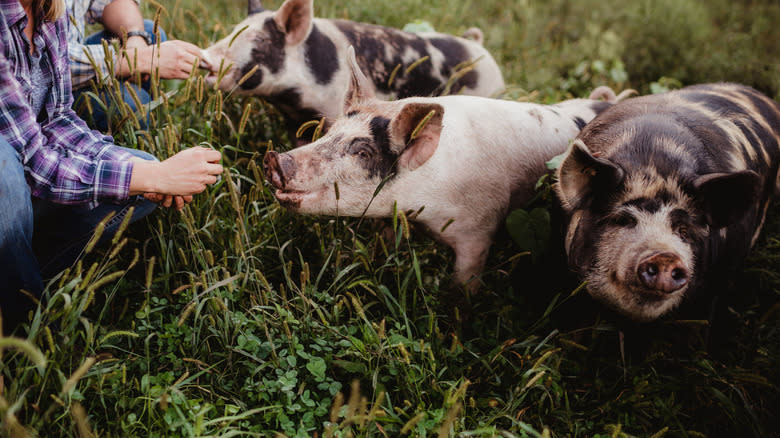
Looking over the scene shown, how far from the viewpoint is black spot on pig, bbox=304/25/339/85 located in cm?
349

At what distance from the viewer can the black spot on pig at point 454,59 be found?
3929mm

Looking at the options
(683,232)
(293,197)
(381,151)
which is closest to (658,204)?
(683,232)

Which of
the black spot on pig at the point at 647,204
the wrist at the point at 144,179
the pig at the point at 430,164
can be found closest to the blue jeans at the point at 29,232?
the wrist at the point at 144,179

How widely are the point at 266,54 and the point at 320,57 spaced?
344 mm

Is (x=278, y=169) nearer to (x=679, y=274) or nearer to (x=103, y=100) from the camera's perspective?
(x=103, y=100)

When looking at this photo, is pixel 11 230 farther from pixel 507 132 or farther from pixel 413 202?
pixel 507 132

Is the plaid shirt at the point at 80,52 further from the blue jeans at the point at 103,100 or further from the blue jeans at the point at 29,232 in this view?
the blue jeans at the point at 29,232

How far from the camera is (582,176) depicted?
218cm

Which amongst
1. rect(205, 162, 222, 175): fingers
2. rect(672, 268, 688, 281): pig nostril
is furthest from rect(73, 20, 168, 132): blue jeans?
rect(672, 268, 688, 281): pig nostril

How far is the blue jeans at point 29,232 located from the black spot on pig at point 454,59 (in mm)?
2292

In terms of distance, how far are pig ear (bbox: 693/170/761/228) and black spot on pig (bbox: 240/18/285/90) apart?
2.39 meters

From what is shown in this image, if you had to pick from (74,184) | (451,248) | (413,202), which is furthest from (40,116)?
(451,248)

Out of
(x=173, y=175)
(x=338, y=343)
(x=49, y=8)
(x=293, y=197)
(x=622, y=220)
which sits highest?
(x=49, y=8)

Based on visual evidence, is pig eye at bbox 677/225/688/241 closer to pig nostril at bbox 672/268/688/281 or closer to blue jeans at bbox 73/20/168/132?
pig nostril at bbox 672/268/688/281
